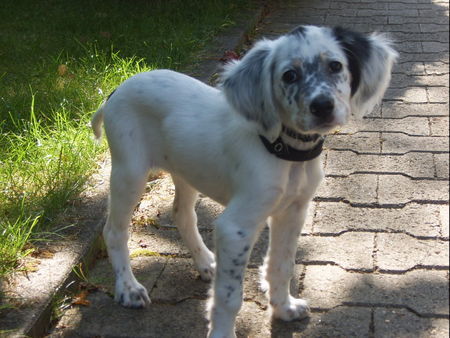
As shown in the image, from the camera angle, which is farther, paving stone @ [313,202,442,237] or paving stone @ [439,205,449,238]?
paving stone @ [313,202,442,237]

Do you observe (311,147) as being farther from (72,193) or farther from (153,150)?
(72,193)

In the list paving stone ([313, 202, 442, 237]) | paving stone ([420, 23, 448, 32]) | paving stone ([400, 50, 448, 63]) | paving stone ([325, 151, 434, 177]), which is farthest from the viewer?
paving stone ([420, 23, 448, 32])

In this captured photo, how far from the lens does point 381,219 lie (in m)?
3.79

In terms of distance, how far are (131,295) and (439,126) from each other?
2.60m

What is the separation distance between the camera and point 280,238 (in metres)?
3.05

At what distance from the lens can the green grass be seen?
3785 millimetres

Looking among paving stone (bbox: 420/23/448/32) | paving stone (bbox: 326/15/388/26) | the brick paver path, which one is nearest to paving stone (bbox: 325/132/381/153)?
the brick paver path

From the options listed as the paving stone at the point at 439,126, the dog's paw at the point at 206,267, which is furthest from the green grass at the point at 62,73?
the paving stone at the point at 439,126

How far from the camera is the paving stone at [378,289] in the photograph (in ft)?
10.1

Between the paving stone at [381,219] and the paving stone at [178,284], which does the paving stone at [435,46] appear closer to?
the paving stone at [381,219]

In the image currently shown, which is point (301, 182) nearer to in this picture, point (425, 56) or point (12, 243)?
point (12, 243)

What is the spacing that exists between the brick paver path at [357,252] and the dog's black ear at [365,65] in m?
0.89

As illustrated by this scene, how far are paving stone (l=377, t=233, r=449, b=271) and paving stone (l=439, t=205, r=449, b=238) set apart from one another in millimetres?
51

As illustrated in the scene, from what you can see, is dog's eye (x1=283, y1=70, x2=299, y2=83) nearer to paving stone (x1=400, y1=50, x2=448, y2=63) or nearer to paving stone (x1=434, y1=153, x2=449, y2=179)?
paving stone (x1=434, y1=153, x2=449, y2=179)
